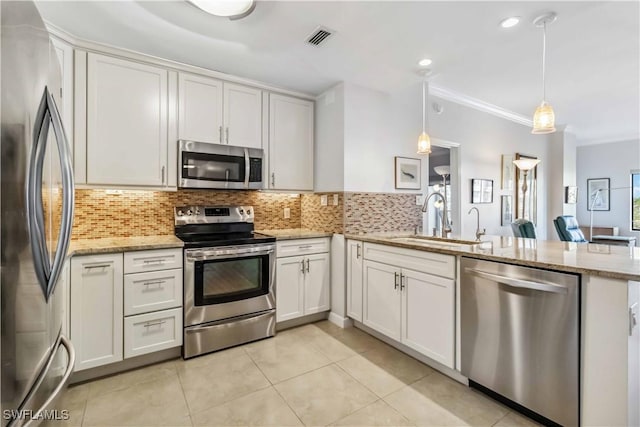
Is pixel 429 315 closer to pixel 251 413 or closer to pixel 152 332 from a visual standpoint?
pixel 251 413

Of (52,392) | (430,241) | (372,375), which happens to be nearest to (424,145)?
(430,241)

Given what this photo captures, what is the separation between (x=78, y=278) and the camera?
2.03 m

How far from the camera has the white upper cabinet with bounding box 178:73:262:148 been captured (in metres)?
2.71

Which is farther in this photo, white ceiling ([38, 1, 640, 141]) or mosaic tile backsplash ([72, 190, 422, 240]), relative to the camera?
mosaic tile backsplash ([72, 190, 422, 240])

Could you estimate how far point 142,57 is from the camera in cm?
249

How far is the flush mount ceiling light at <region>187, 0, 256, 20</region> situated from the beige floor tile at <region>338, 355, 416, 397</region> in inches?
99.6

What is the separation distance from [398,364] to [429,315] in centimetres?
48

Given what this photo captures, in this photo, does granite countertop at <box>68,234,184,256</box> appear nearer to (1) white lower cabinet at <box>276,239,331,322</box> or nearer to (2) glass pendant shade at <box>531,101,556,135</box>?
(1) white lower cabinet at <box>276,239,331,322</box>

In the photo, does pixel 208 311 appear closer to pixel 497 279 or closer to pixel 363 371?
pixel 363 371

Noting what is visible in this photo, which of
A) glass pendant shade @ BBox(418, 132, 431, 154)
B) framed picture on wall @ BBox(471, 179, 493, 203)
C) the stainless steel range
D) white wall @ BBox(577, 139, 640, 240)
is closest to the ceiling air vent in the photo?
glass pendant shade @ BBox(418, 132, 431, 154)

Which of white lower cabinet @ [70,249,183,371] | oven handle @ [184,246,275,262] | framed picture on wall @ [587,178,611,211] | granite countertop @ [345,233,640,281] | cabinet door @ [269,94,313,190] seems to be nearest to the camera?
granite countertop @ [345,233,640,281]

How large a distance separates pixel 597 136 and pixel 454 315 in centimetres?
675

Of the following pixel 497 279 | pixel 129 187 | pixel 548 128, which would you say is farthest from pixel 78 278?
pixel 548 128

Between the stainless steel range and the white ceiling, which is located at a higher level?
the white ceiling
